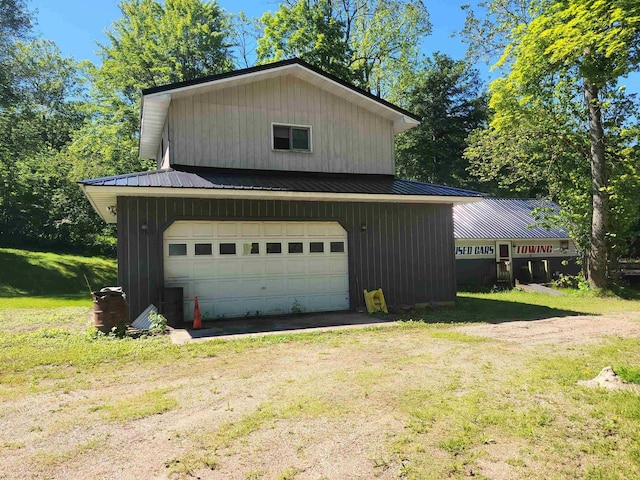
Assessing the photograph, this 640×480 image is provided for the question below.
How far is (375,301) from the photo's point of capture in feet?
38.7

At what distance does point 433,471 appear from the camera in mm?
3205

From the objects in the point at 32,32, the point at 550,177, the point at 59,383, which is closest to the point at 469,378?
the point at 59,383

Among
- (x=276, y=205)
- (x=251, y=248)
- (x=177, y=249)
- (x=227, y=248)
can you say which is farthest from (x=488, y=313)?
(x=177, y=249)

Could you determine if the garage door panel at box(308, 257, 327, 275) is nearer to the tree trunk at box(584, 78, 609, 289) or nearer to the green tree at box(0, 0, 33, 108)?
the tree trunk at box(584, 78, 609, 289)

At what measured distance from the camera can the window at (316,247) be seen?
1166cm

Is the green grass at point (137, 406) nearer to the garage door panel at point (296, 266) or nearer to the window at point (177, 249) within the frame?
the window at point (177, 249)

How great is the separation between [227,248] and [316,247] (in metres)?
2.29

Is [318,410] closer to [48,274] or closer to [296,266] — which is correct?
[296,266]

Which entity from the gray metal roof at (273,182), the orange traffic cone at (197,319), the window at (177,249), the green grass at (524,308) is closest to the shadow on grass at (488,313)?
the green grass at (524,308)

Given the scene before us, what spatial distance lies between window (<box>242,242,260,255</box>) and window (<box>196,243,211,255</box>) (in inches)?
33.2

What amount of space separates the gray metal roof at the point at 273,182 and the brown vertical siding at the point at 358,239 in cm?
50

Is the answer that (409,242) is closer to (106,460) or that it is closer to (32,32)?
(106,460)

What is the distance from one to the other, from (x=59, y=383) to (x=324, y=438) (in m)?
3.69

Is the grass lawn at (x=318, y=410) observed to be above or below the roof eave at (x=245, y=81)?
below
